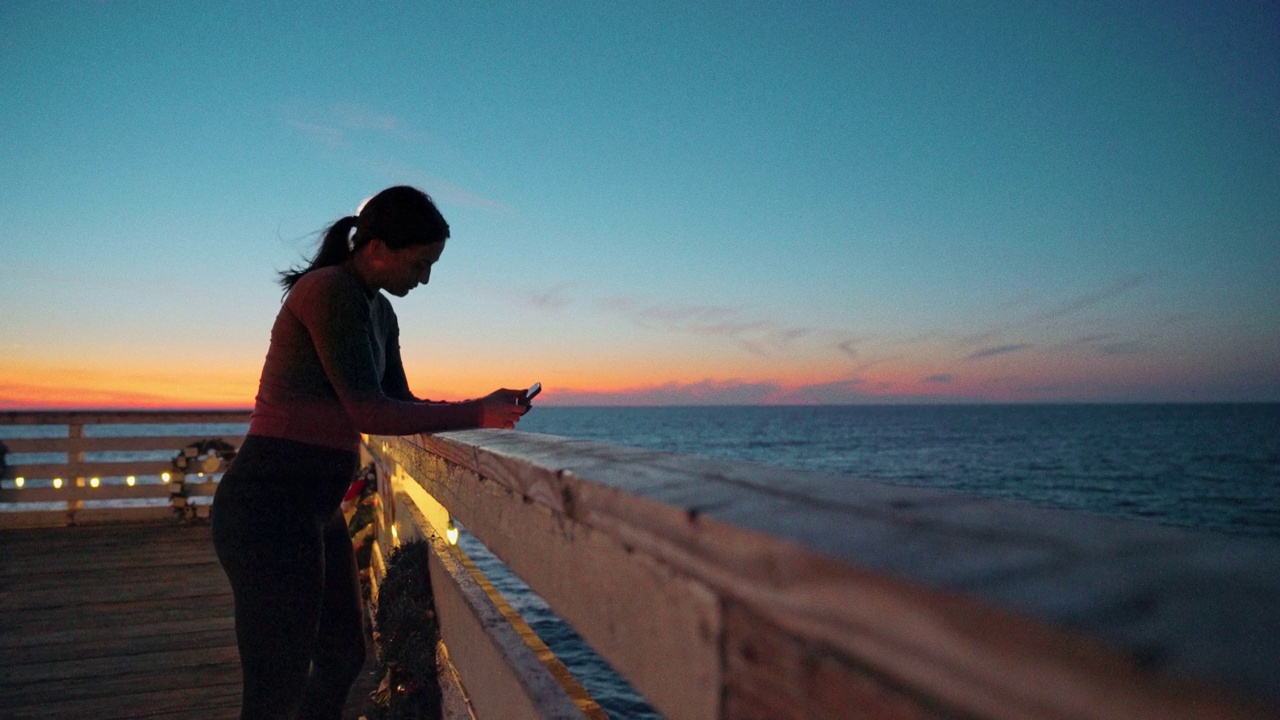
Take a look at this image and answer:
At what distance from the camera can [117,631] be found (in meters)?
4.48

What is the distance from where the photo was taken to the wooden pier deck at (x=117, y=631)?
3.54 m

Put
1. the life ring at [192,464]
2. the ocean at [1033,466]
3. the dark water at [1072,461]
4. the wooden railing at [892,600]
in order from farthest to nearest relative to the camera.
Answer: the dark water at [1072,461]
the ocean at [1033,466]
the life ring at [192,464]
the wooden railing at [892,600]

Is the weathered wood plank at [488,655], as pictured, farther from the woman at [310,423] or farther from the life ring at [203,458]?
the life ring at [203,458]

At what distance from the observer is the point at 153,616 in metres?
4.77

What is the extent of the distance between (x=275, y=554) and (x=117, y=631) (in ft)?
11.4

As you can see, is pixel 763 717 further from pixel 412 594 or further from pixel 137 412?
pixel 137 412

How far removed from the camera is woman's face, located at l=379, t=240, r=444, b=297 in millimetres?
2119

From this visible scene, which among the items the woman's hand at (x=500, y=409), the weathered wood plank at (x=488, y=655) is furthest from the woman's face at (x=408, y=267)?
the weathered wood plank at (x=488, y=655)

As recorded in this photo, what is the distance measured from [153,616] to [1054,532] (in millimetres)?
5662

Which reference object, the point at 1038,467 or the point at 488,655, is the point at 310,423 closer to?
the point at 488,655

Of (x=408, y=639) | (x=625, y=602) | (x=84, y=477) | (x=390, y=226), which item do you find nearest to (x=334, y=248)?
(x=390, y=226)

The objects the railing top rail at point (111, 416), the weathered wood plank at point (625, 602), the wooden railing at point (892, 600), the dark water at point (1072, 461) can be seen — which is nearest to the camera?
the wooden railing at point (892, 600)

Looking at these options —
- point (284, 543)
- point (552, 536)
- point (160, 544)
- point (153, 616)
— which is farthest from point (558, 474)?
point (160, 544)

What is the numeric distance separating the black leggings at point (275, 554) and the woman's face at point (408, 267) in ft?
1.66
